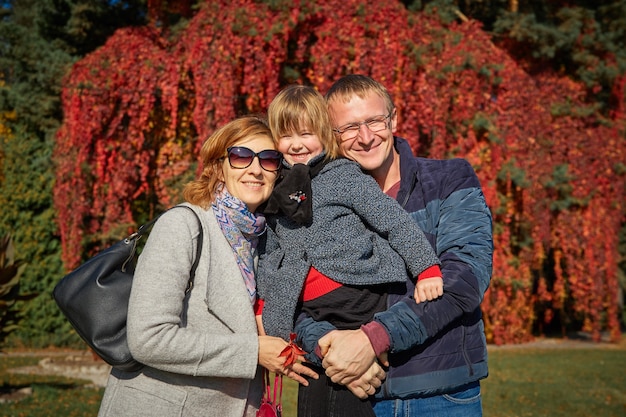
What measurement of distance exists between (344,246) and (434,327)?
0.39 metres

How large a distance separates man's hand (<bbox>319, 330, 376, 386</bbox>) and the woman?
17 cm

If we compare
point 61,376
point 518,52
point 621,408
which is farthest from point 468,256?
point 518,52

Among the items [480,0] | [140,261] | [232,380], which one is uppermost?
[480,0]

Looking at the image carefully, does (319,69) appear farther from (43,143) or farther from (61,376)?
(43,143)

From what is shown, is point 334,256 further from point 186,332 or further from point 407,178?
point 186,332

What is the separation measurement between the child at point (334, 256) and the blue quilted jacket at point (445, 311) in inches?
2.5

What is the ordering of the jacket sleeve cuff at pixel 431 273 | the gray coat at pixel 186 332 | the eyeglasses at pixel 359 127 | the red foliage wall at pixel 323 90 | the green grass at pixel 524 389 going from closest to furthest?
the gray coat at pixel 186 332, the jacket sleeve cuff at pixel 431 273, the eyeglasses at pixel 359 127, the green grass at pixel 524 389, the red foliage wall at pixel 323 90

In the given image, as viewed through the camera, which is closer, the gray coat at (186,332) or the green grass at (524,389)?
the gray coat at (186,332)

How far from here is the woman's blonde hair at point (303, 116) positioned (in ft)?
6.54

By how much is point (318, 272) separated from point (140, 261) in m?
0.58

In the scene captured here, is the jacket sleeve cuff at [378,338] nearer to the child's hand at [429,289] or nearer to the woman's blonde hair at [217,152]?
the child's hand at [429,289]

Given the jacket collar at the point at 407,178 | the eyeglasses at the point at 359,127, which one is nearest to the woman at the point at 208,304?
the eyeglasses at the point at 359,127

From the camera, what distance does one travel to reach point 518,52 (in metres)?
10.7

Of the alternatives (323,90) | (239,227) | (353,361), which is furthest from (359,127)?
(323,90)
